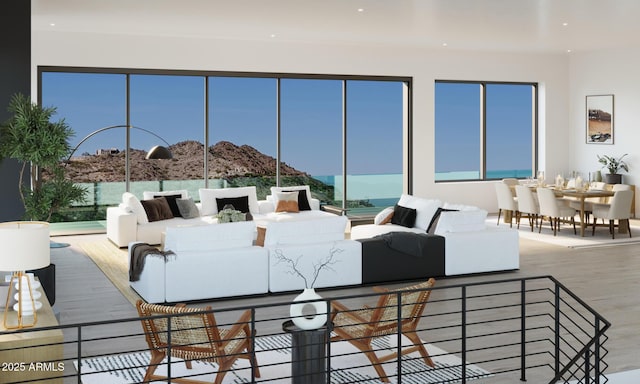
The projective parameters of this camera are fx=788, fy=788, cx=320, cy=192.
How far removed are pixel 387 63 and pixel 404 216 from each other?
15.7 ft

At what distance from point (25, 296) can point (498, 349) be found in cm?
361

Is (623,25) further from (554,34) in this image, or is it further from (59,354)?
(59,354)

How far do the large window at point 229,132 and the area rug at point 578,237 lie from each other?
3.29 m

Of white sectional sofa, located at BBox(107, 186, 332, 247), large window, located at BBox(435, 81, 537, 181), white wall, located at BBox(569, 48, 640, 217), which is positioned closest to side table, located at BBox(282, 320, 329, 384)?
white sectional sofa, located at BBox(107, 186, 332, 247)

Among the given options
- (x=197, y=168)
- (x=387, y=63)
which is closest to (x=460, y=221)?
(x=387, y=63)

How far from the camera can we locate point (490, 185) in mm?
16109

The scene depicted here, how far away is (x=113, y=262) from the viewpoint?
10336 millimetres

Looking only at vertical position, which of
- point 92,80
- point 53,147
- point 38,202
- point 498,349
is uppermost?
point 92,80

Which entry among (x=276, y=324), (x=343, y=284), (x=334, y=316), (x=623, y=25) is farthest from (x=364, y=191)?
(x=334, y=316)

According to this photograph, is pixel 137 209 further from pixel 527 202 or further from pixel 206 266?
pixel 527 202

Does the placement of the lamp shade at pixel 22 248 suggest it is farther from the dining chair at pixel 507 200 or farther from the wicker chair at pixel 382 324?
the dining chair at pixel 507 200

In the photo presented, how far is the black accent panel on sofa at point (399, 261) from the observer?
346 inches

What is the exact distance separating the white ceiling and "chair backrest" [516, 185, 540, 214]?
2.56 meters

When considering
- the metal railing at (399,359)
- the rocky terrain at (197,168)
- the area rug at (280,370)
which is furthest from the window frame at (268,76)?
the area rug at (280,370)
